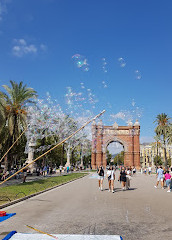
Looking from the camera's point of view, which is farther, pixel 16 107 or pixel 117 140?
pixel 117 140

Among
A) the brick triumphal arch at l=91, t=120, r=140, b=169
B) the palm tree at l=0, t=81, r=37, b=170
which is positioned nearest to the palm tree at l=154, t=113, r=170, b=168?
the brick triumphal arch at l=91, t=120, r=140, b=169

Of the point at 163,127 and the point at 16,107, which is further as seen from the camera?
the point at 163,127

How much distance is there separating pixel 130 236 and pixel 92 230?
3.02ft

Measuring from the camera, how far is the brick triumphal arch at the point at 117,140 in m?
62.4

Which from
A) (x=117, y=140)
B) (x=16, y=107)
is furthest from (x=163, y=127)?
(x=16, y=107)

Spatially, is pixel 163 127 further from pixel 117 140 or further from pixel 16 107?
pixel 16 107

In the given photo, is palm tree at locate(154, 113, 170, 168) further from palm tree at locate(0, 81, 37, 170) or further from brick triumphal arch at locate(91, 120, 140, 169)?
palm tree at locate(0, 81, 37, 170)

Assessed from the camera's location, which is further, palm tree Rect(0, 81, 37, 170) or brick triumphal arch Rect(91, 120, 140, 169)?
brick triumphal arch Rect(91, 120, 140, 169)

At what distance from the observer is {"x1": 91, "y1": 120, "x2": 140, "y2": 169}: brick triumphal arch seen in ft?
205

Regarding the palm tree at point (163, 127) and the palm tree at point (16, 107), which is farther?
the palm tree at point (163, 127)

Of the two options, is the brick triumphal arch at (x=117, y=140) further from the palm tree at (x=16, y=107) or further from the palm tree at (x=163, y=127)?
the palm tree at (x=16, y=107)

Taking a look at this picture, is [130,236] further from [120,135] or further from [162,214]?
[120,135]

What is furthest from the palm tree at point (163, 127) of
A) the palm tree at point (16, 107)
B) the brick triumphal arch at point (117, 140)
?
the palm tree at point (16, 107)

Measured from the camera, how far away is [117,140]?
206 feet
